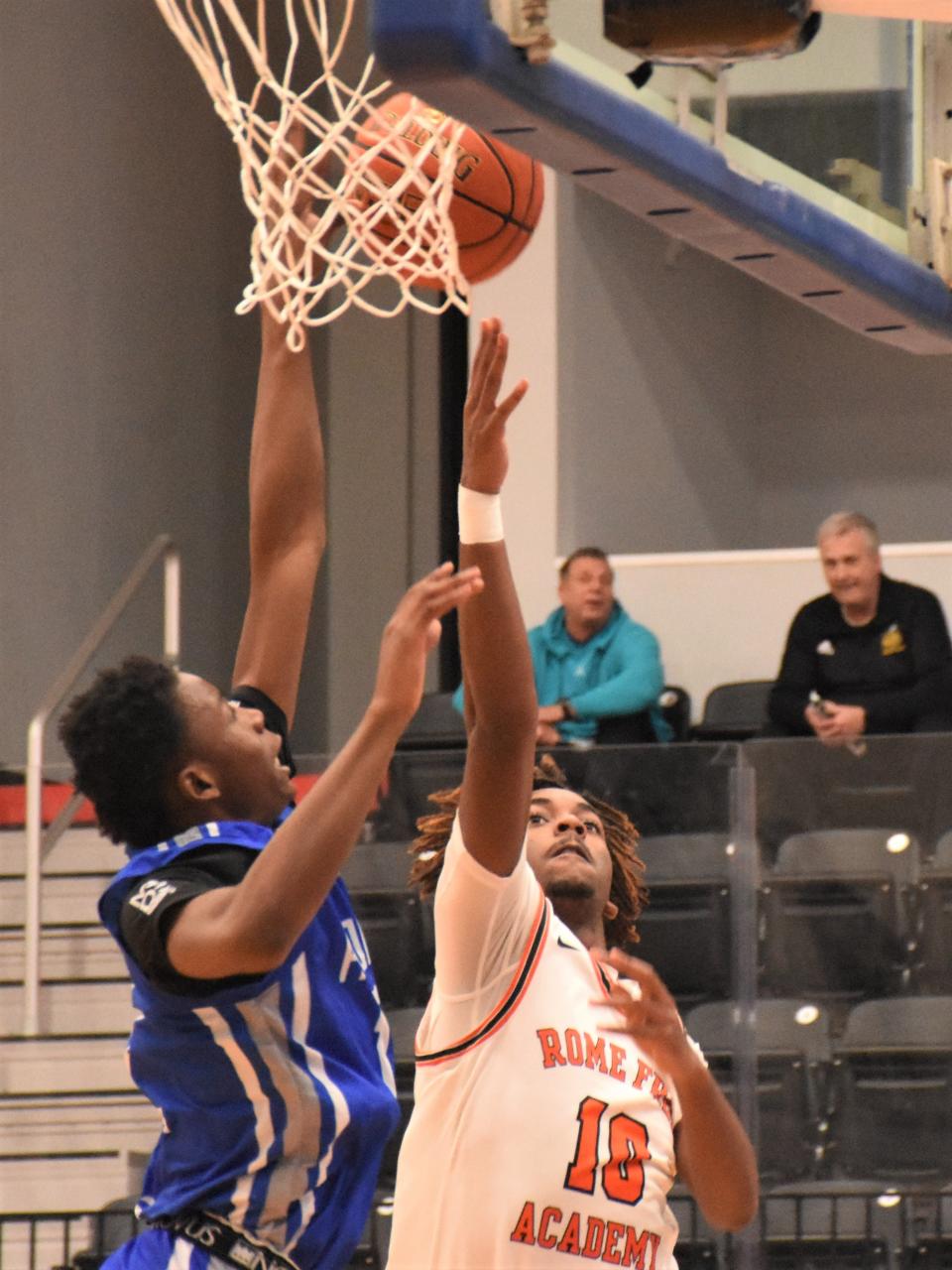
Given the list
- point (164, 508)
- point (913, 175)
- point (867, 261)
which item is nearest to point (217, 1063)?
point (867, 261)

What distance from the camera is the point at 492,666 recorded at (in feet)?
9.23

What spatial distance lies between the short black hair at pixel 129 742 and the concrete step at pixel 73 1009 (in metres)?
3.94

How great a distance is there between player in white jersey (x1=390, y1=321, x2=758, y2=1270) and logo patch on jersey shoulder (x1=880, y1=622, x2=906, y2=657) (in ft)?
12.4

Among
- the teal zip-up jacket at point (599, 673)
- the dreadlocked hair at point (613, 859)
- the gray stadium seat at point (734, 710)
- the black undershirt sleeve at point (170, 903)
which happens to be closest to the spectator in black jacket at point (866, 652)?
the teal zip-up jacket at point (599, 673)

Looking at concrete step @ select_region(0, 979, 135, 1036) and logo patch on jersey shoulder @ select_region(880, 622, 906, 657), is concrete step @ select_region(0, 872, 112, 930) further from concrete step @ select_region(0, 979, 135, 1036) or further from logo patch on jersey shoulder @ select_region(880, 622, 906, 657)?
logo patch on jersey shoulder @ select_region(880, 622, 906, 657)

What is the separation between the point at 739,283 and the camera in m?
10.5

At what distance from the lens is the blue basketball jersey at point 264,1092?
254 centimetres

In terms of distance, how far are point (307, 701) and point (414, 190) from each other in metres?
6.92

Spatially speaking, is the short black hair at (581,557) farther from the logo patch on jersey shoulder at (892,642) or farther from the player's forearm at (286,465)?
the player's forearm at (286,465)

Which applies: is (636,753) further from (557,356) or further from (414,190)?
(557,356)

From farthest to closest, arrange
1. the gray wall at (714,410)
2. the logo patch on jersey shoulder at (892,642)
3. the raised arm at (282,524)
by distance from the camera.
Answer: the gray wall at (714,410)
the logo patch on jersey shoulder at (892,642)
the raised arm at (282,524)

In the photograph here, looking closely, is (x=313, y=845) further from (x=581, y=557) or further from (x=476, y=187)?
(x=581, y=557)

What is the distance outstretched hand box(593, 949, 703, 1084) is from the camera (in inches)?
107

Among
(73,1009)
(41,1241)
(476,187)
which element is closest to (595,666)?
(73,1009)
